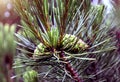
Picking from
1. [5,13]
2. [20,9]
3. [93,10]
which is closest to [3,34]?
[20,9]

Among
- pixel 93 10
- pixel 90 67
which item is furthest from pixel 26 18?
pixel 90 67

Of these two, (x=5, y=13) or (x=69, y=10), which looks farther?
(x=5, y=13)

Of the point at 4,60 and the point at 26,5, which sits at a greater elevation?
the point at 26,5

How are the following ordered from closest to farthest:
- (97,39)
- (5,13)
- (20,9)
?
(20,9) < (97,39) < (5,13)

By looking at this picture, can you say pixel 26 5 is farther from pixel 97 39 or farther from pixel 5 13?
pixel 5 13

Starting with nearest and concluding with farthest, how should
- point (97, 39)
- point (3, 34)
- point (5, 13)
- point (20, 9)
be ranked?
point (3, 34)
point (20, 9)
point (97, 39)
point (5, 13)

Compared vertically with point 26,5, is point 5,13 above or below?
above

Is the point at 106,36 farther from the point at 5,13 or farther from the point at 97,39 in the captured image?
the point at 5,13

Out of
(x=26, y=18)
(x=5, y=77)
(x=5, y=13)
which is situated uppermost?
(x=5, y=13)

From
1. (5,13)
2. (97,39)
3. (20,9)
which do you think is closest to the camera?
(20,9)
